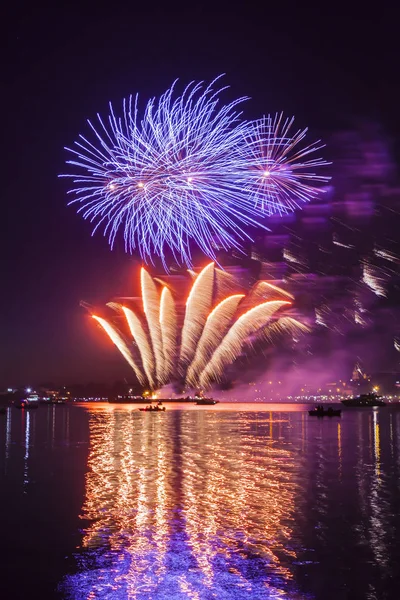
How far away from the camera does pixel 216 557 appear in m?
11.1

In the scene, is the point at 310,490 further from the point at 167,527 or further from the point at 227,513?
the point at 167,527

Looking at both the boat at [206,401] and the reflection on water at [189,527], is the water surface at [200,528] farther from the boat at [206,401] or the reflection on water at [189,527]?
A: the boat at [206,401]

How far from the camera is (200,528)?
13.4 metres

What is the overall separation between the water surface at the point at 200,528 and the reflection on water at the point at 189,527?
3 centimetres

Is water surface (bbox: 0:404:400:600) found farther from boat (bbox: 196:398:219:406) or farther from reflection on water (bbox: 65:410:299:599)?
boat (bbox: 196:398:219:406)

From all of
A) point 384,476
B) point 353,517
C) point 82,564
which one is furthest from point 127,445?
point 82,564

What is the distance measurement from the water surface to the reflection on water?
3 cm

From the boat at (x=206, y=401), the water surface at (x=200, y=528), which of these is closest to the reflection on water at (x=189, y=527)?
the water surface at (x=200, y=528)

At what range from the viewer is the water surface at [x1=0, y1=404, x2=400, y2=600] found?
9.74m

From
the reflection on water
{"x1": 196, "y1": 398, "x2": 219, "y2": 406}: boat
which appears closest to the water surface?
the reflection on water

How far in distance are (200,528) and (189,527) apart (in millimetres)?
251

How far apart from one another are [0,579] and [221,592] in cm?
367

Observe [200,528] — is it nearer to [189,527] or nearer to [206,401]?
[189,527]

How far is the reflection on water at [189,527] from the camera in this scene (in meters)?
9.63
